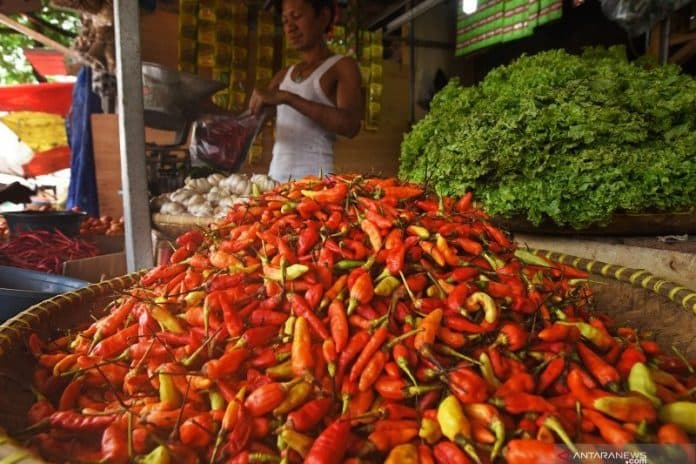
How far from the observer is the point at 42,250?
3596 millimetres

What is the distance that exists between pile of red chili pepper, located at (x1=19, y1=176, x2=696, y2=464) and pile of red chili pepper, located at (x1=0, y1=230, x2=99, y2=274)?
2216 millimetres

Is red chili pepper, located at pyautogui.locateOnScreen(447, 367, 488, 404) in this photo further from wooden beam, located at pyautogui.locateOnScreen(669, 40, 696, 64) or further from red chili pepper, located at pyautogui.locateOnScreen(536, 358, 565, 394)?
wooden beam, located at pyautogui.locateOnScreen(669, 40, 696, 64)

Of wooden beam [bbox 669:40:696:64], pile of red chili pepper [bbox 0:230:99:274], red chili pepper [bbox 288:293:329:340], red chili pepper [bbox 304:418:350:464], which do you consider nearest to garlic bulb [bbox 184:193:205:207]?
pile of red chili pepper [bbox 0:230:99:274]

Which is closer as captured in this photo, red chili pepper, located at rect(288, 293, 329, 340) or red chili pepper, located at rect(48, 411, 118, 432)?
red chili pepper, located at rect(48, 411, 118, 432)

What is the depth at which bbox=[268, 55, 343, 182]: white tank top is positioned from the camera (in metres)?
3.82

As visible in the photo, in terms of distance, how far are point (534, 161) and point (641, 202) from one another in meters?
0.55

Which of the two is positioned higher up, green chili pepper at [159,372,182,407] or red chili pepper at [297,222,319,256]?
red chili pepper at [297,222,319,256]

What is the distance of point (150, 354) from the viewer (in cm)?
141

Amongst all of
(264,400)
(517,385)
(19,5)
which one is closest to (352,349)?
(264,400)

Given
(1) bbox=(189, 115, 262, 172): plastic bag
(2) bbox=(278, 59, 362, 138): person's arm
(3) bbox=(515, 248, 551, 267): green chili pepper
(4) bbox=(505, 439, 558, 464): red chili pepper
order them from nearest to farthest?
(4) bbox=(505, 439, 558, 464): red chili pepper
(3) bbox=(515, 248, 551, 267): green chili pepper
(1) bbox=(189, 115, 262, 172): plastic bag
(2) bbox=(278, 59, 362, 138): person's arm

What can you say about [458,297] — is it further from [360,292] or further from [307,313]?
[307,313]

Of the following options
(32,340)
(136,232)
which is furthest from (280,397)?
(136,232)

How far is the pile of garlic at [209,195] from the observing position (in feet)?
10.7

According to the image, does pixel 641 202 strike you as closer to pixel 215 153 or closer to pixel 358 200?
pixel 358 200
